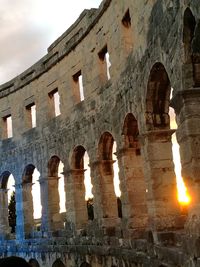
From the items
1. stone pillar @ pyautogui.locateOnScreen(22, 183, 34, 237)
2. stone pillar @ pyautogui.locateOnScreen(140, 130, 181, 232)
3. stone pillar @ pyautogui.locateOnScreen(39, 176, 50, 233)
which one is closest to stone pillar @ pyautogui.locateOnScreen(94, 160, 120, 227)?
stone pillar @ pyautogui.locateOnScreen(140, 130, 181, 232)

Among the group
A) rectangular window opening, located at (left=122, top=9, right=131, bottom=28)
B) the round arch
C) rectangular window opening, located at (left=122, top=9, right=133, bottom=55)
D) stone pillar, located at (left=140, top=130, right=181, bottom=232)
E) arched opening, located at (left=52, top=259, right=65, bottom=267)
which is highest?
rectangular window opening, located at (left=122, top=9, right=131, bottom=28)

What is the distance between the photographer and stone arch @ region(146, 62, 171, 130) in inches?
434

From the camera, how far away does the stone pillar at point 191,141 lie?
801 cm

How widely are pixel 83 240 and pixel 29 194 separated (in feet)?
18.0

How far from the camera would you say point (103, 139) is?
15367mm

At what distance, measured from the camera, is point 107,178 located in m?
15.4

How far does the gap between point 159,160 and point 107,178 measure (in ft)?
14.7

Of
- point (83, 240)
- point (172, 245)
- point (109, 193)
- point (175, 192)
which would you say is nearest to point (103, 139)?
point (109, 193)

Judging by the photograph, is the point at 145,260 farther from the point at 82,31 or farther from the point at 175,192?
the point at 82,31

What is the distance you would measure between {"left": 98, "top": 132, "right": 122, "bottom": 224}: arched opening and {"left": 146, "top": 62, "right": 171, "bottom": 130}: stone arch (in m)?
3.92

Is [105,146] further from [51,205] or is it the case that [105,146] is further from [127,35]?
[51,205]

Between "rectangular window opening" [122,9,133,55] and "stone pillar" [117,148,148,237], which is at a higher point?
"rectangular window opening" [122,9,133,55]

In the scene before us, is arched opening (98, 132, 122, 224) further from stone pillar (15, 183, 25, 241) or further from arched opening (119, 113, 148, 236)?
stone pillar (15, 183, 25, 241)

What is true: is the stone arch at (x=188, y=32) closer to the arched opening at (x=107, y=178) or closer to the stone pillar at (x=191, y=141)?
the stone pillar at (x=191, y=141)
